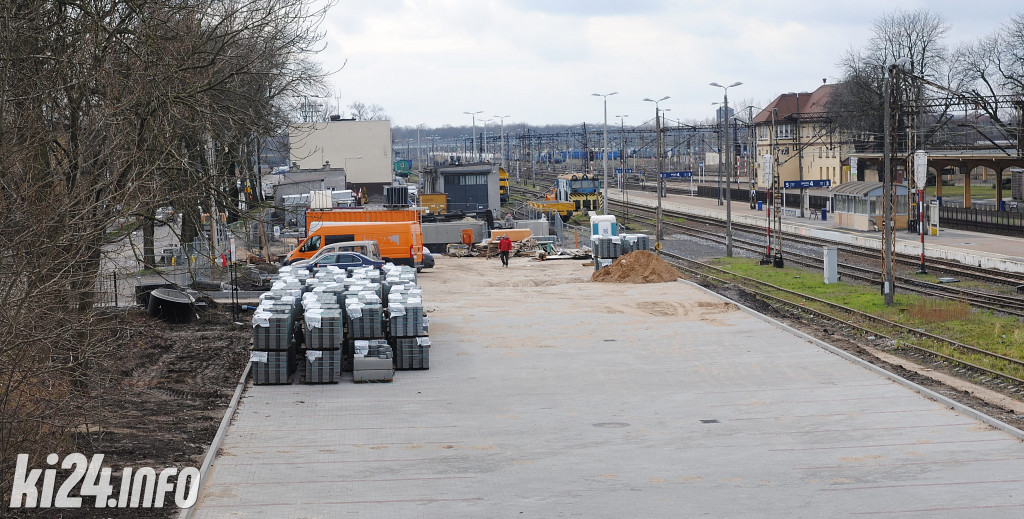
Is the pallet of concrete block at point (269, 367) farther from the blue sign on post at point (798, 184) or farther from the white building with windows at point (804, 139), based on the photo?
the white building with windows at point (804, 139)

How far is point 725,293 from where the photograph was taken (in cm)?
3003

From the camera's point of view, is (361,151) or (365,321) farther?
(361,151)

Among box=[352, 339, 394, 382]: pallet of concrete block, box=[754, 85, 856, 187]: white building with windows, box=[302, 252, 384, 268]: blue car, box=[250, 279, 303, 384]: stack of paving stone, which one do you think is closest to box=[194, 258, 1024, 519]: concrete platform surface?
box=[352, 339, 394, 382]: pallet of concrete block

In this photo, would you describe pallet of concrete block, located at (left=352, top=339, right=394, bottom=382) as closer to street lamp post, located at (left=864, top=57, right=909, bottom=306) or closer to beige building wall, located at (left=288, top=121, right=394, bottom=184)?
street lamp post, located at (left=864, top=57, right=909, bottom=306)

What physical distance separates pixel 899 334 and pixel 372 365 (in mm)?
12436

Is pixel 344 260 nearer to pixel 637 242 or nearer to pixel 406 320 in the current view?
pixel 637 242

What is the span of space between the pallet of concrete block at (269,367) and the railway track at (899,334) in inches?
497

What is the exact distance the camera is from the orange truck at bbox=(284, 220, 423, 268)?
35.0 metres

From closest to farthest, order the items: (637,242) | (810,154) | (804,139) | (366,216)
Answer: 1. (637,242)
2. (366,216)
3. (804,139)
4. (810,154)

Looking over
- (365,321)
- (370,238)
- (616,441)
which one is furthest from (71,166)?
(370,238)

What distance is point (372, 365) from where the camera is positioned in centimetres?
1822

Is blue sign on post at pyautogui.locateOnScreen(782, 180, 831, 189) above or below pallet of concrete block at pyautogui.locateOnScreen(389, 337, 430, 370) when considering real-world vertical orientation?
above

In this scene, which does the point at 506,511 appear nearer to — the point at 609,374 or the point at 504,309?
the point at 609,374

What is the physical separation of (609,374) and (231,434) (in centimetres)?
725
